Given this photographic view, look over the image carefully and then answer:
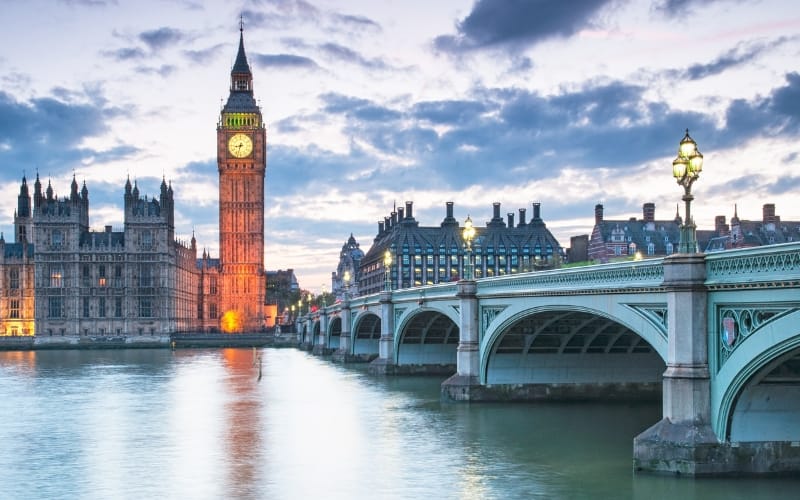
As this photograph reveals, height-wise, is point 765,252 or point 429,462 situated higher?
point 765,252

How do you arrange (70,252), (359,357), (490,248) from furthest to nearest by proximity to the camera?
(490,248) < (70,252) < (359,357)

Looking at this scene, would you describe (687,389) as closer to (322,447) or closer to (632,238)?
(322,447)

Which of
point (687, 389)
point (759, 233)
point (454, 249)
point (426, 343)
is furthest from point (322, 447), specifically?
point (454, 249)

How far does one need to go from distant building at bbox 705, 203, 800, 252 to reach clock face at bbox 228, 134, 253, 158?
99.3 meters

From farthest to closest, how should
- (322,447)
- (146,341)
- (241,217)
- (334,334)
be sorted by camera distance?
(241,217) → (146,341) → (334,334) → (322,447)

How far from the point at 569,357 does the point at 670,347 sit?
22.1 meters

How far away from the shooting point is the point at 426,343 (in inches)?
2899

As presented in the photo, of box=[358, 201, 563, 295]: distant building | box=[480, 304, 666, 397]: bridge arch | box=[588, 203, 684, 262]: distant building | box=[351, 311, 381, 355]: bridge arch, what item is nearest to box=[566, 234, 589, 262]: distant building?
box=[358, 201, 563, 295]: distant building

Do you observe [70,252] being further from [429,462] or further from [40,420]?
[429,462]

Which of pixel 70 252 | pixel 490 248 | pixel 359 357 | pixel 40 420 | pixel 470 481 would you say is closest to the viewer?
pixel 470 481

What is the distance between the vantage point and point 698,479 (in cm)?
2508

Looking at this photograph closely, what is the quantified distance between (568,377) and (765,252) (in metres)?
26.0

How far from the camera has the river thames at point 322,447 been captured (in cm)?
2756

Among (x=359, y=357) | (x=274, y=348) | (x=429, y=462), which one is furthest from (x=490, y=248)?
(x=429, y=462)
